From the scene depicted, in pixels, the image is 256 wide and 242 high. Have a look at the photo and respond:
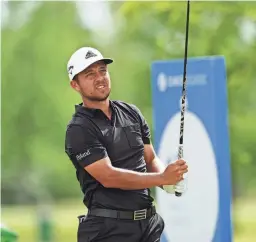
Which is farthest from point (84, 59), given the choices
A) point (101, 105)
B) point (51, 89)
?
point (51, 89)

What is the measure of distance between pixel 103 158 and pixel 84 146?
14 centimetres

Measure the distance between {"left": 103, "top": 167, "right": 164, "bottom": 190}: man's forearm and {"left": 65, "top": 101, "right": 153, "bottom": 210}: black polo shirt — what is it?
13 centimetres

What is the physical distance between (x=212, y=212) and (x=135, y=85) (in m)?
21.6

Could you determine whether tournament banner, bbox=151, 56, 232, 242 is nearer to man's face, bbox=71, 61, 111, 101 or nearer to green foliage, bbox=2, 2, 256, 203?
man's face, bbox=71, 61, 111, 101

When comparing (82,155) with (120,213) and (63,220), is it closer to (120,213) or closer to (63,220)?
(120,213)

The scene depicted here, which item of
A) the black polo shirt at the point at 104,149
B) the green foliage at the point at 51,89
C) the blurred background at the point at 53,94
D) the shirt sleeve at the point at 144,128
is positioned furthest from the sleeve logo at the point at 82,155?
the green foliage at the point at 51,89

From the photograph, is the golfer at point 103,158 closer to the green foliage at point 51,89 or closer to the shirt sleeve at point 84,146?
the shirt sleeve at point 84,146

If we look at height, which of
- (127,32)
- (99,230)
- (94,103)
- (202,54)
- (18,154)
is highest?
(127,32)

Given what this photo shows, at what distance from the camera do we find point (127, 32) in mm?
28672

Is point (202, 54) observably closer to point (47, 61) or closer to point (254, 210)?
point (47, 61)

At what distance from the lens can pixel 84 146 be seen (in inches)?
230

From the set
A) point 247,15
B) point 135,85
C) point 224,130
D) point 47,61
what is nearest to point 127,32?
point 135,85

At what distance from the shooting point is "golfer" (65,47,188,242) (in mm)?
5855

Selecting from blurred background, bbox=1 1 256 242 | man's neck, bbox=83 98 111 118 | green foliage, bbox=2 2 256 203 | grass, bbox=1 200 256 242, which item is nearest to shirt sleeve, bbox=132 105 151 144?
man's neck, bbox=83 98 111 118
